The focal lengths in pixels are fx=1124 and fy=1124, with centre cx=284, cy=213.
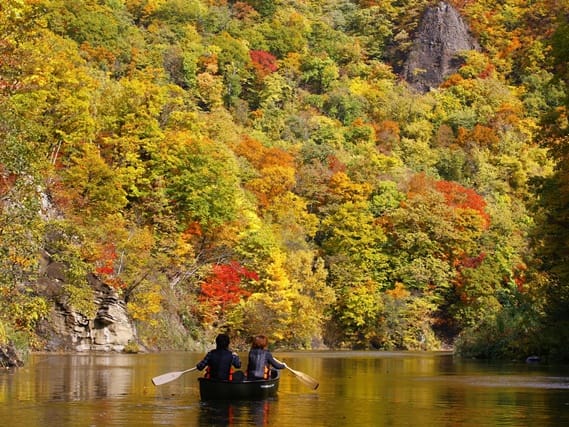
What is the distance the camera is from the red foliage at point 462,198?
296 ft

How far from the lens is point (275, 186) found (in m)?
87.4

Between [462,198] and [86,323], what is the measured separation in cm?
4281

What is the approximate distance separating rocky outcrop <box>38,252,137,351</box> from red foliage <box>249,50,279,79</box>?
7783 centimetres

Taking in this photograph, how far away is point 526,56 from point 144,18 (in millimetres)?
48025

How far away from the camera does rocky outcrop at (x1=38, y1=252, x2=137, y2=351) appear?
181ft

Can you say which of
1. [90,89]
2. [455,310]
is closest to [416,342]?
[455,310]

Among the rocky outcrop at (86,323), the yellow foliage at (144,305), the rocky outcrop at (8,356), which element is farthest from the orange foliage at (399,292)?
the rocky outcrop at (8,356)

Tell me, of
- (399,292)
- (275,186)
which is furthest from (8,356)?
(275,186)

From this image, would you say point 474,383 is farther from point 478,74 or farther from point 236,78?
point 478,74

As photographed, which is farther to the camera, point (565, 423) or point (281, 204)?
point (281, 204)

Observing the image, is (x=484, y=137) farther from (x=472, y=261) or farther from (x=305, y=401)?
(x=305, y=401)

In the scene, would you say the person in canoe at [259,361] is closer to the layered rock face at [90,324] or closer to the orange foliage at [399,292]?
the layered rock face at [90,324]

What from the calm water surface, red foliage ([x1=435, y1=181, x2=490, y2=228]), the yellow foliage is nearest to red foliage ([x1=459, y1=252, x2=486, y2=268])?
red foliage ([x1=435, y1=181, x2=490, y2=228])

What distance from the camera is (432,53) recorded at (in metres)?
148
